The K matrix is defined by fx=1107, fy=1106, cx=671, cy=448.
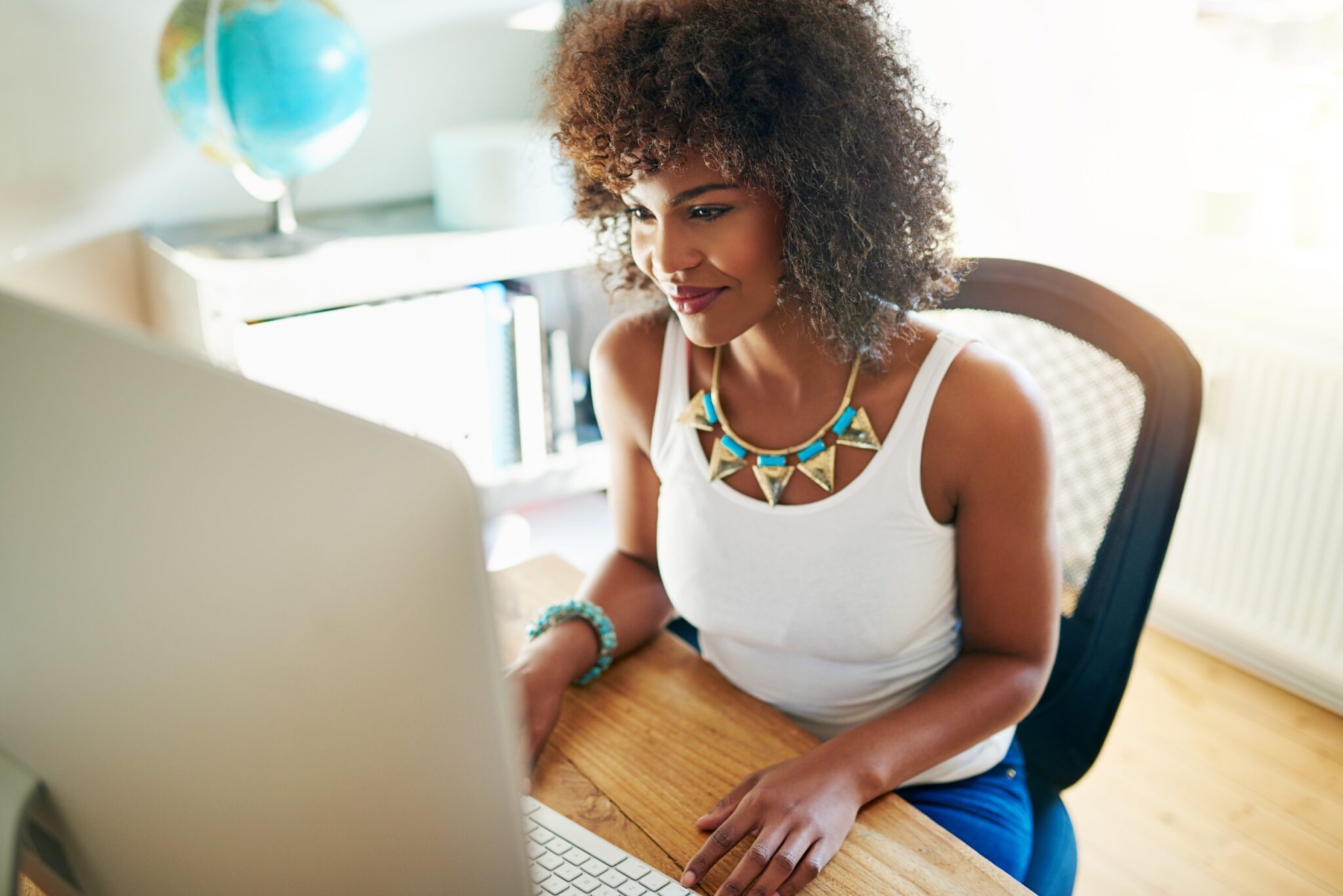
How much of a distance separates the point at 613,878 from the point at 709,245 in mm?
504

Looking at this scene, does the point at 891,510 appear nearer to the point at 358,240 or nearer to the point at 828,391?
the point at 828,391

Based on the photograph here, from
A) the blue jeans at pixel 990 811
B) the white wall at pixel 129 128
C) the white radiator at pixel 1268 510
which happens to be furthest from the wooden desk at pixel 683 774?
the white wall at pixel 129 128

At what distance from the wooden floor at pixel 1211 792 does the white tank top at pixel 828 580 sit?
0.84m

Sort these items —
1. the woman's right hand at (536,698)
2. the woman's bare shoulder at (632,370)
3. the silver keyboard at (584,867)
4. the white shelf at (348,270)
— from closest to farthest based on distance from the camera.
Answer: the silver keyboard at (584,867) < the woman's right hand at (536,698) < the woman's bare shoulder at (632,370) < the white shelf at (348,270)

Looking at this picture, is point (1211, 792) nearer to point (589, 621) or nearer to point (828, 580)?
point (828, 580)

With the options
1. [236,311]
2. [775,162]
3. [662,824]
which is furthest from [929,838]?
[236,311]

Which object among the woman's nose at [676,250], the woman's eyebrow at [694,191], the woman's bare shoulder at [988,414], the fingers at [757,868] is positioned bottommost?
the fingers at [757,868]

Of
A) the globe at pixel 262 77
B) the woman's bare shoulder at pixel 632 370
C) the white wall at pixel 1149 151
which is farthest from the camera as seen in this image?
the white wall at pixel 1149 151

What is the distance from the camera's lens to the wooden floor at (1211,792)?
5.41 ft

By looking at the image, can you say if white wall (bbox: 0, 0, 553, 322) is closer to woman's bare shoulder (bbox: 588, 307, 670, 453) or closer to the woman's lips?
woman's bare shoulder (bbox: 588, 307, 670, 453)

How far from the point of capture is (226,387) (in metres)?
0.39

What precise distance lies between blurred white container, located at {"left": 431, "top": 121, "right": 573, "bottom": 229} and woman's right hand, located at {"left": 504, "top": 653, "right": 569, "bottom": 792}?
1.21 m

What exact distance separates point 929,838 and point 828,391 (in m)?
0.40

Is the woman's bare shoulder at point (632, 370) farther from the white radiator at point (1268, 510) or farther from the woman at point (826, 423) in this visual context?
the white radiator at point (1268, 510)
